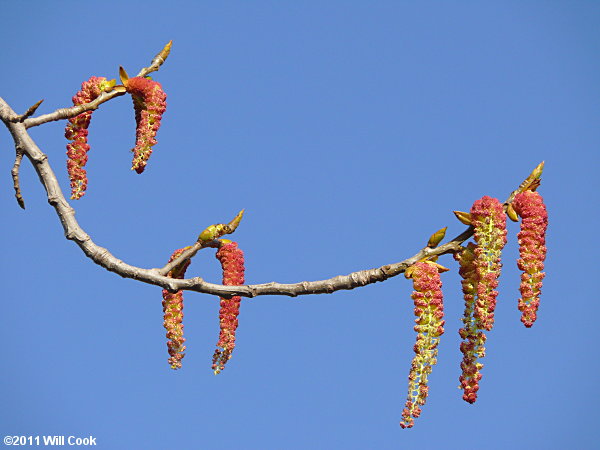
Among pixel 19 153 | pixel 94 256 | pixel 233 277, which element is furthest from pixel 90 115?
pixel 233 277

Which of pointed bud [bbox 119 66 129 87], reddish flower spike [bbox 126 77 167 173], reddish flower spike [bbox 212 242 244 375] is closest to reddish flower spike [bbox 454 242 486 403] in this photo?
reddish flower spike [bbox 212 242 244 375]

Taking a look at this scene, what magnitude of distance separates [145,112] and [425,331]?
9.05ft

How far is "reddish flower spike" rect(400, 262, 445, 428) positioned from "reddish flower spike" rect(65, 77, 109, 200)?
9.09 feet

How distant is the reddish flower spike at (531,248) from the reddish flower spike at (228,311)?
205cm

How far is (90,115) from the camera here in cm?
761

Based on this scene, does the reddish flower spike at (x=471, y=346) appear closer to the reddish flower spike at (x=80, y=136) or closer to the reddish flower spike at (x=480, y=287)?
the reddish flower spike at (x=480, y=287)

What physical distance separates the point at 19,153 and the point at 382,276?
297 centimetres

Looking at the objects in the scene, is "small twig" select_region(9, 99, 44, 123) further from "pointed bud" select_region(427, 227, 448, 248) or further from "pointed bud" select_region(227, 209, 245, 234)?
"pointed bud" select_region(427, 227, 448, 248)

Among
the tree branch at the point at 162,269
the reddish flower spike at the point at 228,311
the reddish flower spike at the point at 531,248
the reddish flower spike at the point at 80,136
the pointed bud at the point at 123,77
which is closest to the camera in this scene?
the reddish flower spike at the point at 531,248

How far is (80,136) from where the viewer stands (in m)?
7.52

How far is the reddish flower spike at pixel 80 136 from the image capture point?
7230 mm

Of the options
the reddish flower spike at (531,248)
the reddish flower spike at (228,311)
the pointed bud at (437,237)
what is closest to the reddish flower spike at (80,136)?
the reddish flower spike at (228,311)

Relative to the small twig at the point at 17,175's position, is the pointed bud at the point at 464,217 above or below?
below

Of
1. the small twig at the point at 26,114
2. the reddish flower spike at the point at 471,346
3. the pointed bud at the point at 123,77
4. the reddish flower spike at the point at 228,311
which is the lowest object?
the reddish flower spike at the point at 471,346
